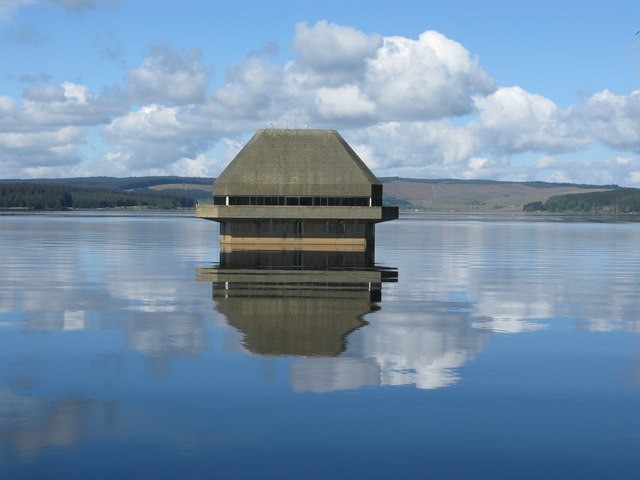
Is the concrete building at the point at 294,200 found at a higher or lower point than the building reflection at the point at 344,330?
higher

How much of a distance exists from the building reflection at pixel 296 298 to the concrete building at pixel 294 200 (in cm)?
836

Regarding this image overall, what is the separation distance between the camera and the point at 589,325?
3155cm

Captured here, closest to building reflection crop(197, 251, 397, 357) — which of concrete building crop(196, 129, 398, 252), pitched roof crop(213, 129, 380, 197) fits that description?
concrete building crop(196, 129, 398, 252)

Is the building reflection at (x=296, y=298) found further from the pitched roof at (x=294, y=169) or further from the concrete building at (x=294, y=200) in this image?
the pitched roof at (x=294, y=169)

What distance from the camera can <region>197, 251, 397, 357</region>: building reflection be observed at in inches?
1040

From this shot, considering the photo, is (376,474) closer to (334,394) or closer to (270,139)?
(334,394)

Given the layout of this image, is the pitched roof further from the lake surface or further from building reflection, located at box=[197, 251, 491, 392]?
the lake surface

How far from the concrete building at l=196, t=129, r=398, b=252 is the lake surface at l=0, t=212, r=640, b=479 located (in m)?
30.5

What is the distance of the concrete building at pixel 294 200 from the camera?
74.0m

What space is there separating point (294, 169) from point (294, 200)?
8.83ft

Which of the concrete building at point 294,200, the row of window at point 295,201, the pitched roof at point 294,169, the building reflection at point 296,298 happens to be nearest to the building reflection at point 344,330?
the building reflection at point 296,298

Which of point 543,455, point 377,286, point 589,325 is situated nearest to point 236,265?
point 377,286

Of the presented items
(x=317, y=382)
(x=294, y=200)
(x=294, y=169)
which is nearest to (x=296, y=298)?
(x=317, y=382)

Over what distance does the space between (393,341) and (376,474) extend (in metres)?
12.6
